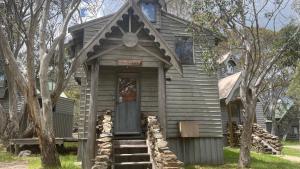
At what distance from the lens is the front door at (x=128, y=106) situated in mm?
14648

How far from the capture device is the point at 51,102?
13.8 meters

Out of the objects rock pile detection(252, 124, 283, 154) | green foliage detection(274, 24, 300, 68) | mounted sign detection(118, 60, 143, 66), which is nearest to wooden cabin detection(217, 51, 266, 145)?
rock pile detection(252, 124, 283, 154)

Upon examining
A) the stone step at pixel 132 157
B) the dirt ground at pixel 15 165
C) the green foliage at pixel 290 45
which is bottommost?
the dirt ground at pixel 15 165

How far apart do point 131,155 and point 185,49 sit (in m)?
7.99

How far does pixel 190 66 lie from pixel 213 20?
11.4 feet

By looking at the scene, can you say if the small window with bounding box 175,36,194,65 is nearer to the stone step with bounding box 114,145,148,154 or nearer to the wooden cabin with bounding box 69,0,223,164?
the wooden cabin with bounding box 69,0,223,164

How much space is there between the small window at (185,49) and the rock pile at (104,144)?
6.42 m

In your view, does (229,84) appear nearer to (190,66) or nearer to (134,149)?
(190,66)

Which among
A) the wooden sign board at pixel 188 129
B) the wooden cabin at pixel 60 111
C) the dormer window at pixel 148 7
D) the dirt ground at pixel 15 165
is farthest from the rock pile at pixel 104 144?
the wooden cabin at pixel 60 111

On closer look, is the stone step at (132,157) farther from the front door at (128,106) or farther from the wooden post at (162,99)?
the front door at (128,106)

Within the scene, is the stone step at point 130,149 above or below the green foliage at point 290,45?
below

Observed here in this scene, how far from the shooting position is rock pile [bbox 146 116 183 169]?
10227 mm

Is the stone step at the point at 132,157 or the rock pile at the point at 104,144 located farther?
the stone step at the point at 132,157

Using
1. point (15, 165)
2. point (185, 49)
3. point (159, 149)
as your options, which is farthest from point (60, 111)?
point (159, 149)
